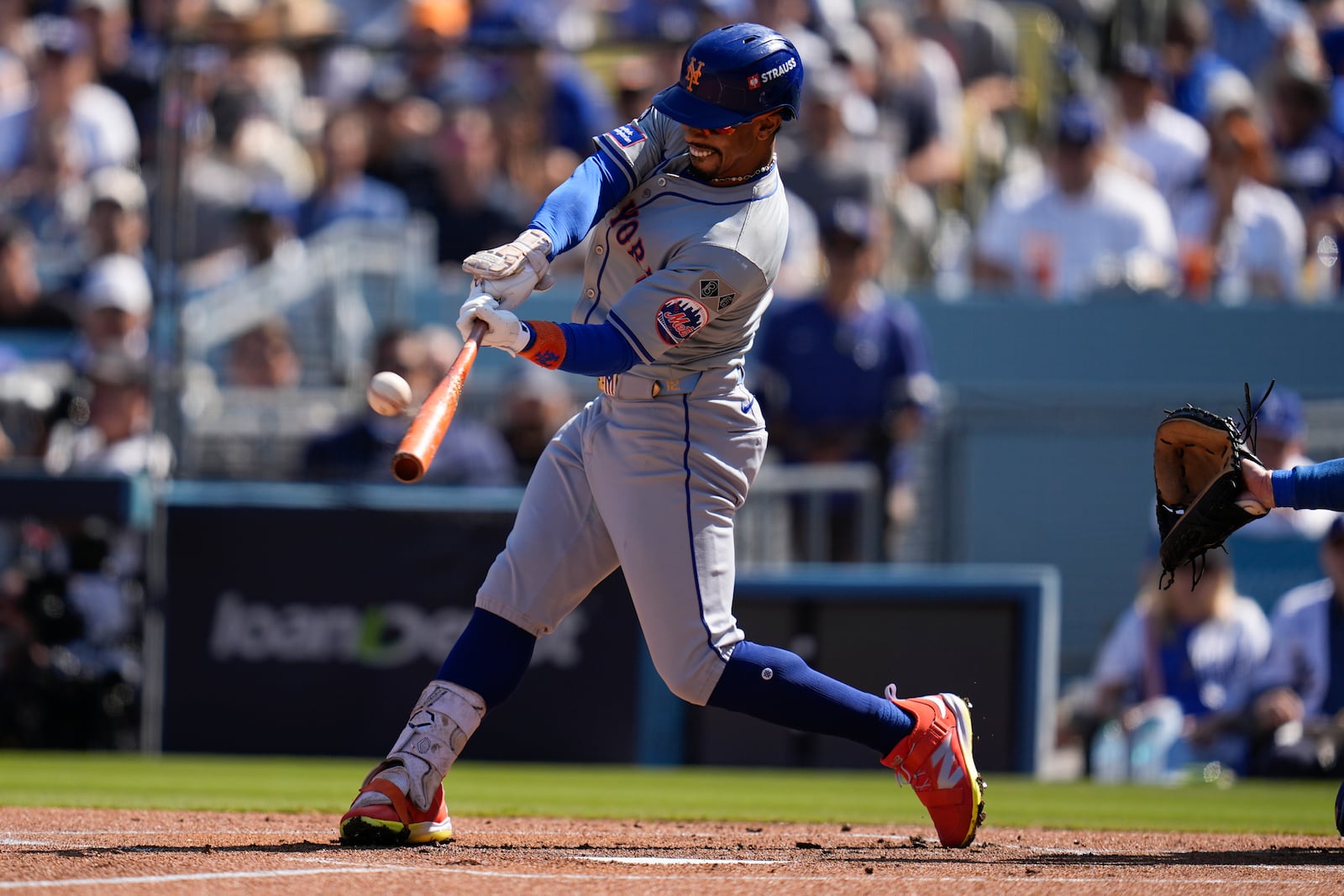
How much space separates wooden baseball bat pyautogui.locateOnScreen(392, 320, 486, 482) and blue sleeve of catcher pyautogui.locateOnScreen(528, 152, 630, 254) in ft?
1.15

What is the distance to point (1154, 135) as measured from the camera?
1220 centimetres

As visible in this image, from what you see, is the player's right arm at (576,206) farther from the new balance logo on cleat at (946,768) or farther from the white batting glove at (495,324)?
the new balance logo on cleat at (946,768)

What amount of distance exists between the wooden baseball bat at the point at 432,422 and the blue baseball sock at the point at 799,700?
1054mm

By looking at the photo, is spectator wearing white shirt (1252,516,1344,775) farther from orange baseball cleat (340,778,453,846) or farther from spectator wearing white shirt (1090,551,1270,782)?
orange baseball cleat (340,778,453,846)

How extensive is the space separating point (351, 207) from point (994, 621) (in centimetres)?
522

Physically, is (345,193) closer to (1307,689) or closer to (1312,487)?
(1307,689)

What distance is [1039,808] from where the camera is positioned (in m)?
6.96

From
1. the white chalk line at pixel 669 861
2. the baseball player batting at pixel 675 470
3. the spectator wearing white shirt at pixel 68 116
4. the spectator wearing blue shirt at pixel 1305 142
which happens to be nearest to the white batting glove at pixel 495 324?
the baseball player batting at pixel 675 470

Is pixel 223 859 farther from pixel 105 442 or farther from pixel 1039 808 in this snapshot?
pixel 105 442

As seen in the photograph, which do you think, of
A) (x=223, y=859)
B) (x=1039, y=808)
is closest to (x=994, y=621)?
(x=1039, y=808)

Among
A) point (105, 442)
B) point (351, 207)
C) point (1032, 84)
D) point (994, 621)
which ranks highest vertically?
point (1032, 84)

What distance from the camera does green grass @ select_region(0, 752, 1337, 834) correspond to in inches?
251

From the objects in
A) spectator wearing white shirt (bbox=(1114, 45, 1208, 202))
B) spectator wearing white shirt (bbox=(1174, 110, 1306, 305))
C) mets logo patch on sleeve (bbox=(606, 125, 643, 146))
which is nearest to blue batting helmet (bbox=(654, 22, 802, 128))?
mets logo patch on sleeve (bbox=(606, 125, 643, 146))

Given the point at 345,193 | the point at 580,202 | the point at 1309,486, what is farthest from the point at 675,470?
the point at 345,193
